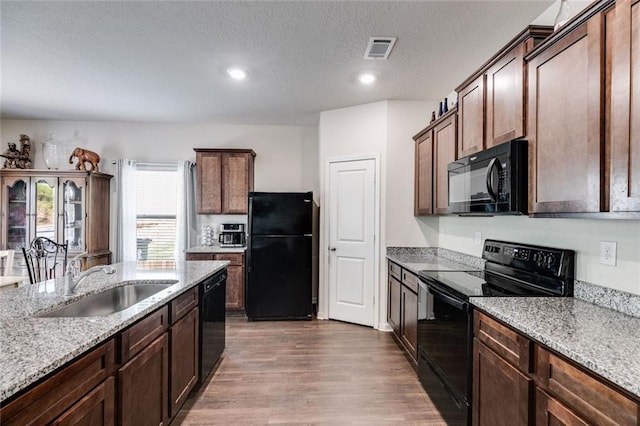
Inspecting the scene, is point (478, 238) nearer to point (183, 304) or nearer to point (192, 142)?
point (183, 304)

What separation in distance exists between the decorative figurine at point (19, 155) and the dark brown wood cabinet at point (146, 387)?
445 centimetres

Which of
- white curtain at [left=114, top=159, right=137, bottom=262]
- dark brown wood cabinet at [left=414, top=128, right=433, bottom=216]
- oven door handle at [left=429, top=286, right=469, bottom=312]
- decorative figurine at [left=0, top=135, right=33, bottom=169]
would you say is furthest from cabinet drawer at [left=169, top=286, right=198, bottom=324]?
decorative figurine at [left=0, top=135, right=33, bottom=169]

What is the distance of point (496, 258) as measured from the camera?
2361 millimetres

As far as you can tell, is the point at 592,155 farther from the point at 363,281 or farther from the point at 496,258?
the point at 363,281

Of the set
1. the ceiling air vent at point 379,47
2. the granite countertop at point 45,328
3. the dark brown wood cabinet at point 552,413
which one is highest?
the ceiling air vent at point 379,47

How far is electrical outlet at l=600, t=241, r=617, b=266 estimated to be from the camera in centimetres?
153

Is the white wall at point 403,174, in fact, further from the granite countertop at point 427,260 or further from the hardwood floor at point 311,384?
the hardwood floor at point 311,384

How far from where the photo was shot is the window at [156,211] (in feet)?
15.5

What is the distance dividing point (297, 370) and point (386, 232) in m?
1.76

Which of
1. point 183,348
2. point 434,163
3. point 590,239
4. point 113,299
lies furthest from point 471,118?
point 113,299

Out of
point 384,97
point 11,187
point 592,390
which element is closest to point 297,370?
point 592,390

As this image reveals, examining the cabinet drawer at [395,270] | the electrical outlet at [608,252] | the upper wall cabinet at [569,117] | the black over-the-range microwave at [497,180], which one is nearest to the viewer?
the upper wall cabinet at [569,117]

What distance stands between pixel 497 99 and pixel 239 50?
196 centimetres

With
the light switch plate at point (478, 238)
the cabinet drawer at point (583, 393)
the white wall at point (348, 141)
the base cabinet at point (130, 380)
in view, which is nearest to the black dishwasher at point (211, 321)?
the base cabinet at point (130, 380)
